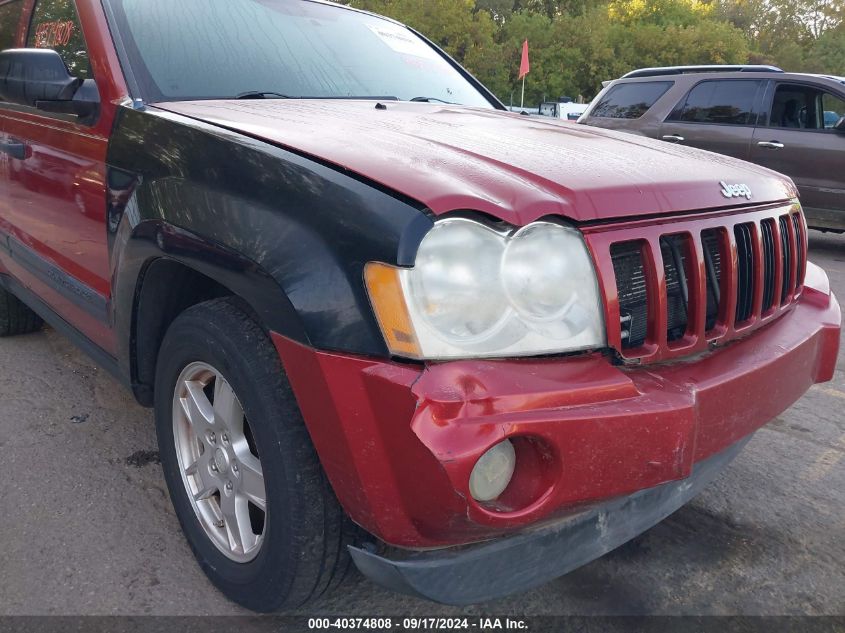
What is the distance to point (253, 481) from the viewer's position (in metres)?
1.85

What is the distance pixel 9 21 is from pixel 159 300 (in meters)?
2.46

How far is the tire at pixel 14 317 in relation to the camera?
13.4 ft

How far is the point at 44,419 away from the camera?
3168 millimetres

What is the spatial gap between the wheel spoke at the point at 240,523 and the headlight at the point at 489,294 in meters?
0.81

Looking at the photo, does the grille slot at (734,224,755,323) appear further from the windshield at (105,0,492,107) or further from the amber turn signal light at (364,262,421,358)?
the windshield at (105,0,492,107)

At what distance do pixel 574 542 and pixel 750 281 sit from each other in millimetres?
895

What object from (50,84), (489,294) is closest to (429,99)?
(50,84)

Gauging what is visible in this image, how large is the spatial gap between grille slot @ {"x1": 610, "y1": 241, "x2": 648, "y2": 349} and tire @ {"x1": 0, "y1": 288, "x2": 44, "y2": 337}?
12.0 ft

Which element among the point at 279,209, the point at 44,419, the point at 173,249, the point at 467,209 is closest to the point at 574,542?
the point at 467,209

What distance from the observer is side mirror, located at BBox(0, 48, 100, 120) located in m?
2.38

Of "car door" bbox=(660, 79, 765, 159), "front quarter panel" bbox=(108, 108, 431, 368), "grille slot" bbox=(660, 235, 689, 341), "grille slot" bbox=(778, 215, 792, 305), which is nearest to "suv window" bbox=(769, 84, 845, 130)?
"car door" bbox=(660, 79, 765, 159)

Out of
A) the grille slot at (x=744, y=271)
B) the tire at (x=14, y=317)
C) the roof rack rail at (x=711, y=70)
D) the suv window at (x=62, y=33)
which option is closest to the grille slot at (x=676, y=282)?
the grille slot at (x=744, y=271)

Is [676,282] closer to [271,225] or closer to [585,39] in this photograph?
[271,225]

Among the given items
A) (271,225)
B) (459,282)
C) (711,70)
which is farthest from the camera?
(711,70)
